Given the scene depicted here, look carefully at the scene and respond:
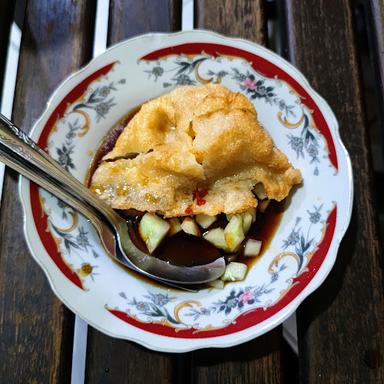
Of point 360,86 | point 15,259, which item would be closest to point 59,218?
point 15,259

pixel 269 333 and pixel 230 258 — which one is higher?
pixel 230 258

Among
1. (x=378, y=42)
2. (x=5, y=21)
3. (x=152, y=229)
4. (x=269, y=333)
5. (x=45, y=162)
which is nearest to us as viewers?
(x=45, y=162)

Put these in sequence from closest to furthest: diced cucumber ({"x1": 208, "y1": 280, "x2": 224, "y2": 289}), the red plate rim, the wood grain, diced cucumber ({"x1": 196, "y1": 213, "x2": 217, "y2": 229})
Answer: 1. the red plate rim
2. diced cucumber ({"x1": 208, "y1": 280, "x2": 224, "y2": 289})
3. diced cucumber ({"x1": 196, "y1": 213, "x2": 217, "y2": 229})
4. the wood grain

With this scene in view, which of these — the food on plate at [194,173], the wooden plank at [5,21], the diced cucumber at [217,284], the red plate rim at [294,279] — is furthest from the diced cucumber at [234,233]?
the wooden plank at [5,21]

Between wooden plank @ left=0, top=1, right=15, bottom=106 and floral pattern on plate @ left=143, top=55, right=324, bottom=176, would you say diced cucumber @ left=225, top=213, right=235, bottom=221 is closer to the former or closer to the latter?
floral pattern on plate @ left=143, top=55, right=324, bottom=176

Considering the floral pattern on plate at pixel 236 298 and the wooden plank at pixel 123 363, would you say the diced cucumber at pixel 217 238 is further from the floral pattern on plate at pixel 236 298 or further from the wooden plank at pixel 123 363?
the wooden plank at pixel 123 363

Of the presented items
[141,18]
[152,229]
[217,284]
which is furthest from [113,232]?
[141,18]

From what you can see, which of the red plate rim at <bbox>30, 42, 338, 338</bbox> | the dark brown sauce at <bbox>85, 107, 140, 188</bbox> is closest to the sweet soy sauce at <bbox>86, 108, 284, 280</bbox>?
the dark brown sauce at <bbox>85, 107, 140, 188</bbox>

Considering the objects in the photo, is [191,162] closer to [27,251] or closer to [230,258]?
[230,258]

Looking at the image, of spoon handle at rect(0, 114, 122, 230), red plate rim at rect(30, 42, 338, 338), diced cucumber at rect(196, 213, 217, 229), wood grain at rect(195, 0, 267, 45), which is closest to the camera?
spoon handle at rect(0, 114, 122, 230)
